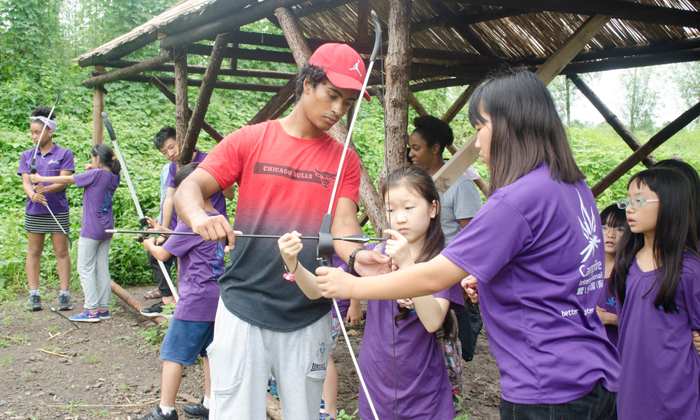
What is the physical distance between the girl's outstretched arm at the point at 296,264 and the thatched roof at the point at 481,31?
2682 millimetres

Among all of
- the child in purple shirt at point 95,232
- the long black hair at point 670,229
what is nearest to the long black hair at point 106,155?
the child in purple shirt at point 95,232

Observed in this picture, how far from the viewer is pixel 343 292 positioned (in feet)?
5.28

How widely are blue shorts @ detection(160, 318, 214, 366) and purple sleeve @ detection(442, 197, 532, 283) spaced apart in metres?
2.24

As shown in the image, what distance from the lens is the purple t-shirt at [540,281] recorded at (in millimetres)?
1381

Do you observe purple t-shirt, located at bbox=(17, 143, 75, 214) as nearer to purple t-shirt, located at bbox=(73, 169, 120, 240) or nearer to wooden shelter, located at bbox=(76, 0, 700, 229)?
purple t-shirt, located at bbox=(73, 169, 120, 240)

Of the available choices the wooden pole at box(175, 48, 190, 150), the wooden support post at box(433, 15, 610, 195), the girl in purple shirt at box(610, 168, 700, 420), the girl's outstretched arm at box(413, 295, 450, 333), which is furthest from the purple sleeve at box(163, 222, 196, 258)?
the girl in purple shirt at box(610, 168, 700, 420)

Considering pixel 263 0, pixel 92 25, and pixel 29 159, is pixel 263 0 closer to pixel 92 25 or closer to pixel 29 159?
pixel 29 159

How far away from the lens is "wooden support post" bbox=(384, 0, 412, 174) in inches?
112

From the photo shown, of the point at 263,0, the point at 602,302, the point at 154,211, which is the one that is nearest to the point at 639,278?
the point at 602,302

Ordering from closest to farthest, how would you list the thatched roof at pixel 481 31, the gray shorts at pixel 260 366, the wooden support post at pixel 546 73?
the gray shorts at pixel 260 366 < the wooden support post at pixel 546 73 < the thatched roof at pixel 481 31

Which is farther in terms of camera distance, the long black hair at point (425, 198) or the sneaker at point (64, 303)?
the sneaker at point (64, 303)

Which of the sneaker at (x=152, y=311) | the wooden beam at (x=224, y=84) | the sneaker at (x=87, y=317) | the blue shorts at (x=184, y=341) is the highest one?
the wooden beam at (x=224, y=84)

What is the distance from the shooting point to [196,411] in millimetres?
3371

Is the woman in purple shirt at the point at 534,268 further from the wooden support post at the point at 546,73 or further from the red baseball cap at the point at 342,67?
the wooden support post at the point at 546,73
